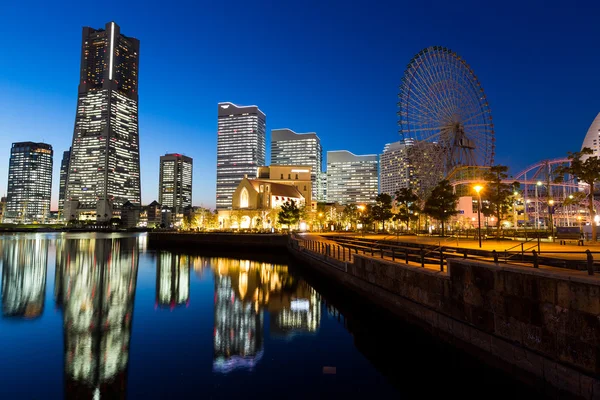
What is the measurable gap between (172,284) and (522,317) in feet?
115

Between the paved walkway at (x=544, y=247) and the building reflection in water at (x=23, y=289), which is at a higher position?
the paved walkway at (x=544, y=247)

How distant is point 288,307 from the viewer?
27953mm

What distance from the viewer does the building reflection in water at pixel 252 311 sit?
18117 mm

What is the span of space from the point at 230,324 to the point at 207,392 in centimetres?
1026

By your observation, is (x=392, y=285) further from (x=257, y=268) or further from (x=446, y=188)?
(x=446, y=188)

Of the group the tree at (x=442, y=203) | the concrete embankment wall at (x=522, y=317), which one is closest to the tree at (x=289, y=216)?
the tree at (x=442, y=203)

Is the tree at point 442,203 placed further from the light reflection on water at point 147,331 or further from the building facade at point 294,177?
the building facade at point 294,177

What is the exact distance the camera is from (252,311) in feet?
88.5

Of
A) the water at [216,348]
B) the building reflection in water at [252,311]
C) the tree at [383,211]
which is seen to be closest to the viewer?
the water at [216,348]

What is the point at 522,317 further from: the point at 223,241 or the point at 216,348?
the point at 223,241

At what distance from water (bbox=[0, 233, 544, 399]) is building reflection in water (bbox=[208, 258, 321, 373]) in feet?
0.30

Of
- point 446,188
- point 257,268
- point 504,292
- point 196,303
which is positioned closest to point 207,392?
point 504,292

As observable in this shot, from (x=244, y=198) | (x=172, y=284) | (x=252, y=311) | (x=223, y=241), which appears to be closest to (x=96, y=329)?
(x=252, y=311)

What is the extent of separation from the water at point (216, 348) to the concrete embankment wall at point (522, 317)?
0.90 meters
